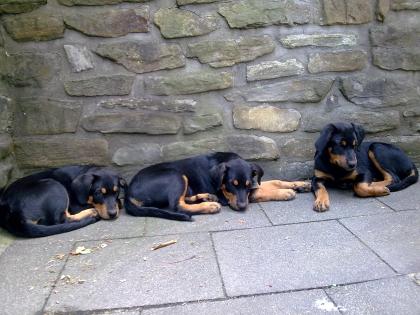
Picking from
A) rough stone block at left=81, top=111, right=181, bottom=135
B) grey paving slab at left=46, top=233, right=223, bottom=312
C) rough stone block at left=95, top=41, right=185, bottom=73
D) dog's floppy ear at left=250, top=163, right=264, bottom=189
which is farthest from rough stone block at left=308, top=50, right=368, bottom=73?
grey paving slab at left=46, top=233, right=223, bottom=312

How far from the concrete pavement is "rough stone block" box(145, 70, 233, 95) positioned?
1.37 metres

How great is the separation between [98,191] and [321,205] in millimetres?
2178

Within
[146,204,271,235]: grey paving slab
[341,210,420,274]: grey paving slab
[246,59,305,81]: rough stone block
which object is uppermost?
[246,59,305,81]: rough stone block

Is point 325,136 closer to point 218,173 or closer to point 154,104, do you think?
point 218,173

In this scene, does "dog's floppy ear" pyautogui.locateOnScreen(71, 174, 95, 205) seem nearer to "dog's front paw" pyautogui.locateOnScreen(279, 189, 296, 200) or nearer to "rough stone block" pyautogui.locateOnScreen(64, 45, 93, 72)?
"rough stone block" pyautogui.locateOnScreen(64, 45, 93, 72)

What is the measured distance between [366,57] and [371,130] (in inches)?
32.3

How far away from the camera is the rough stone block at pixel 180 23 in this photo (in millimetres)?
4605

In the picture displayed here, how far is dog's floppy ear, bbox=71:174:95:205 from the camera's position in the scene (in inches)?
173

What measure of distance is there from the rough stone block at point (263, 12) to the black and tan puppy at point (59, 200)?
2048 millimetres

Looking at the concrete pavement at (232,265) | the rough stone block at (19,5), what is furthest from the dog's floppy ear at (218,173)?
the rough stone block at (19,5)

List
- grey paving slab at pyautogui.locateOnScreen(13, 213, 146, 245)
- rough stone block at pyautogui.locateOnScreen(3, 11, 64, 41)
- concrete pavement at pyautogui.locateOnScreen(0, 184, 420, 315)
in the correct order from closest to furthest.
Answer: concrete pavement at pyautogui.locateOnScreen(0, 184, 420, 315) → grey paving slab at pyautogui.locateOnScreen(13, 213, 146, 245) → rough stone block at pyautogui.locateOnScreen(3, 11, 64, 41)

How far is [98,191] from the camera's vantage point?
4.41 meters

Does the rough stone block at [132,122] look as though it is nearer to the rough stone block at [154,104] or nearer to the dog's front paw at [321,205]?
the rough stone block at [154,104]

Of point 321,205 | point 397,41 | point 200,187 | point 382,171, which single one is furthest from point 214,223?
point 397,41
